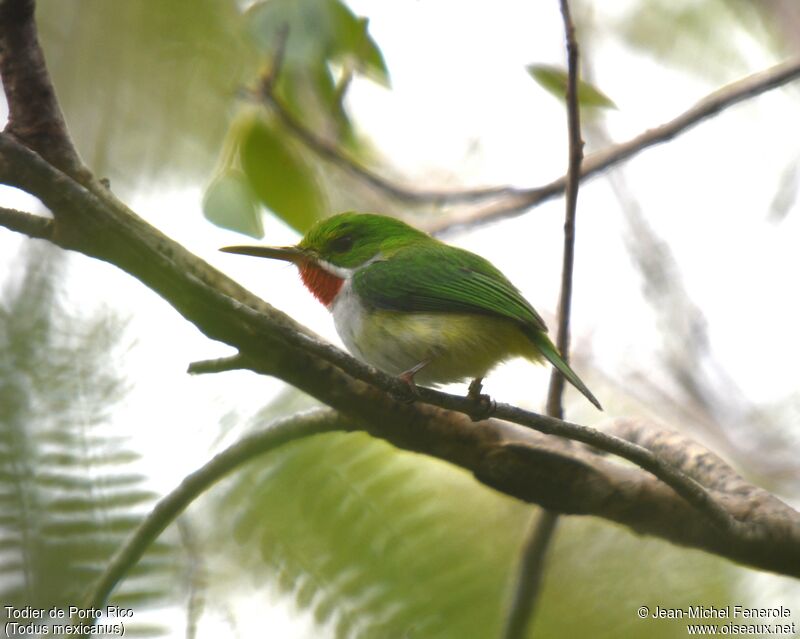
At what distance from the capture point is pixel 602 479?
2.79m

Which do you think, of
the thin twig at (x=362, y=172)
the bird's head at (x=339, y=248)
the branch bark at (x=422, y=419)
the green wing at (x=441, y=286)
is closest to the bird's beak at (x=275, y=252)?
the bird's head at (x=339, y=248)

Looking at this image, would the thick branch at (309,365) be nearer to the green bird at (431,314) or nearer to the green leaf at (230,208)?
the green leaf at (230,208)

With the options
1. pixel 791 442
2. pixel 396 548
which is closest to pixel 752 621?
pixel 396 548

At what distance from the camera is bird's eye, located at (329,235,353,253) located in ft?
13.5

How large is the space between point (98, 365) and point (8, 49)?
1320mm

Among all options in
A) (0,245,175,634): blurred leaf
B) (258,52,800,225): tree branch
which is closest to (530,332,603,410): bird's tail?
(258,52,800,225): tree branch

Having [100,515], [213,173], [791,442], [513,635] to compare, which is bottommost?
[100,515]

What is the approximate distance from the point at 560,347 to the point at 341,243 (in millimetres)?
1399

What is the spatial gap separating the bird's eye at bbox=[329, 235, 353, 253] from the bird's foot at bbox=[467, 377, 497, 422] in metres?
1.59

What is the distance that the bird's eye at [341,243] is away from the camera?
13.5ft

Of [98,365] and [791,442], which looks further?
[791,442]

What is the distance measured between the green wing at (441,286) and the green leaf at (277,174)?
63cm

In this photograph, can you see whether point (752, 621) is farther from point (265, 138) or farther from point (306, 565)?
point (265, 138)

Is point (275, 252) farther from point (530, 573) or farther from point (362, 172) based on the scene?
point (530, 573)
